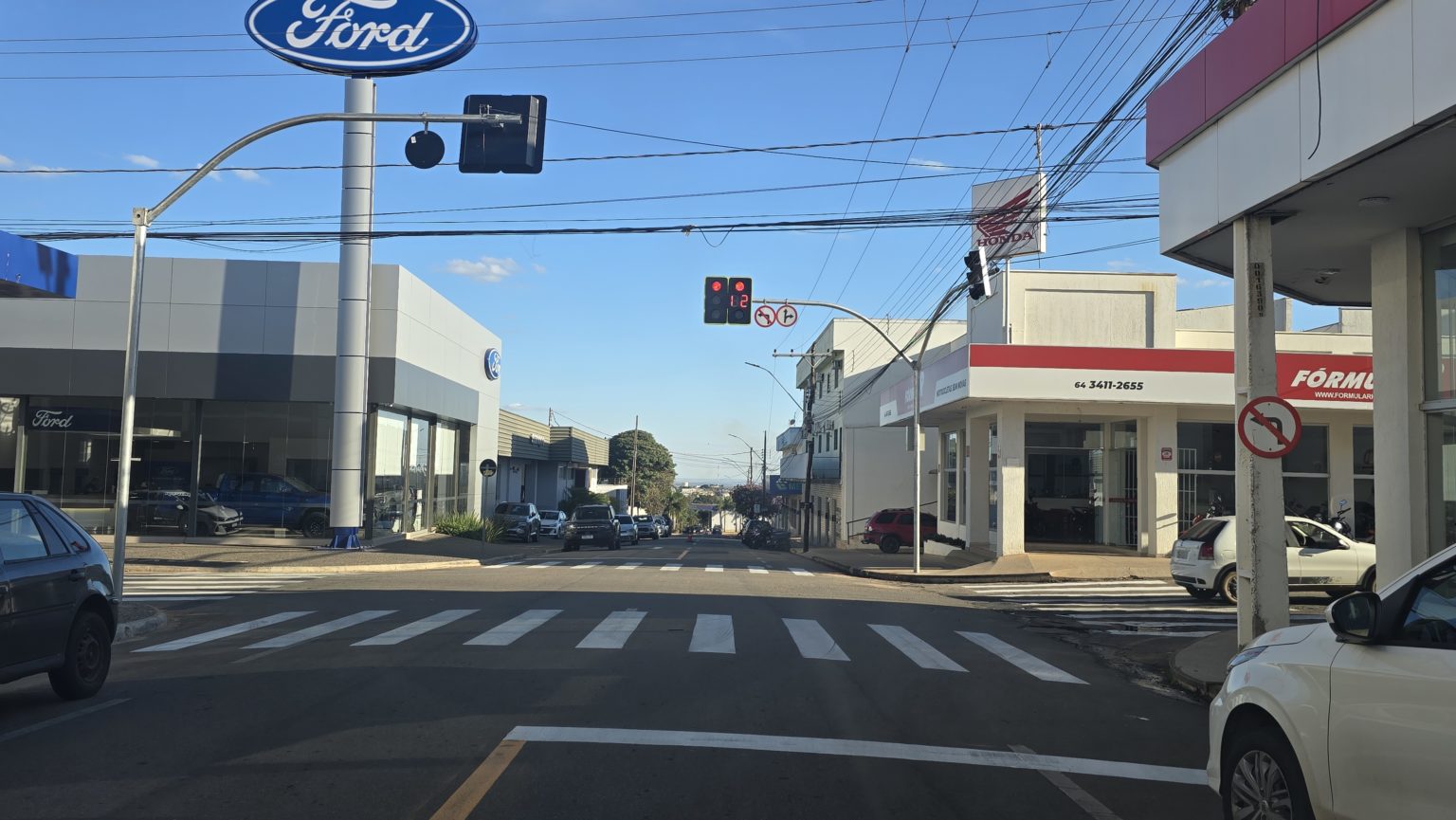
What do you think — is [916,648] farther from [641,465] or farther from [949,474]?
[641,465]

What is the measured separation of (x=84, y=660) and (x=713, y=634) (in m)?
6.59

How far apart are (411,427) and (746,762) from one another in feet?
103

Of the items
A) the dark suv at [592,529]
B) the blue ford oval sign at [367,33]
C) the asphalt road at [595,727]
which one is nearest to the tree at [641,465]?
the dark suv at [592,529]

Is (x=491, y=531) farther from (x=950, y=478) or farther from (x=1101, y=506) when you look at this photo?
(x=1101, y=506)

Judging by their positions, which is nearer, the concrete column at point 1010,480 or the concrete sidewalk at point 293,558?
the concrete sidewalk at point 293,558

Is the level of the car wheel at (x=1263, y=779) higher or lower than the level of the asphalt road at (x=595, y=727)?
higher

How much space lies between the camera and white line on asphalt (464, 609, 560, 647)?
1152 cm

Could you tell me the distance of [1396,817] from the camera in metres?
4.18

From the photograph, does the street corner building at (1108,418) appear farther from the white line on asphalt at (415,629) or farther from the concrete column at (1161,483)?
the white line on asphalt at (415,629)

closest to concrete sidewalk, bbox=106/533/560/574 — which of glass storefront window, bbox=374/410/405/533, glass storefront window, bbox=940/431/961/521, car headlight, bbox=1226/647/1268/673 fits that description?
A: glass storefront window, bbox=374/410/405/533

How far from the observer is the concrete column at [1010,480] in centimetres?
2684

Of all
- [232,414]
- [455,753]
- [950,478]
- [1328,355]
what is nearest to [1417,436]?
[455,753]

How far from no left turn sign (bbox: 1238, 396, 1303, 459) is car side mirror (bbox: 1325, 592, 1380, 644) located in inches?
238

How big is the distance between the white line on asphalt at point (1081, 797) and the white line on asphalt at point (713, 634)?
494cm
